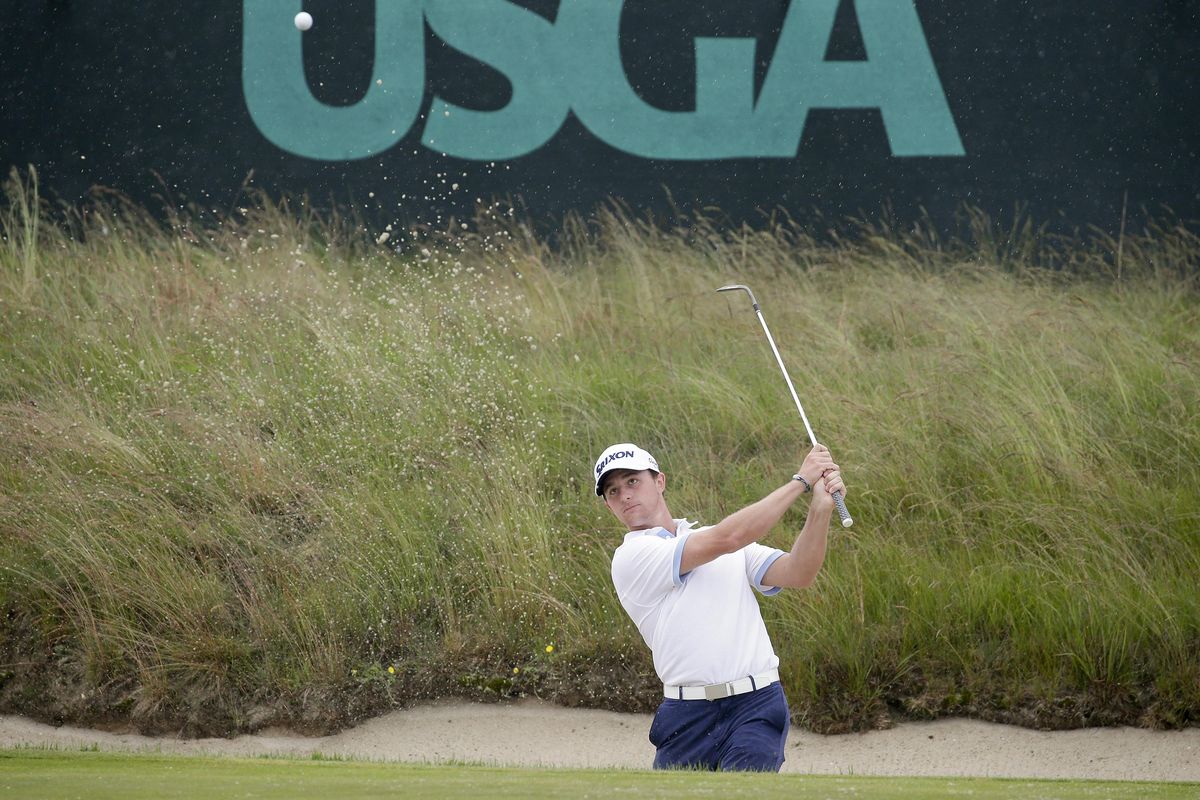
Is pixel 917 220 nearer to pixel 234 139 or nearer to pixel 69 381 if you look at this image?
pixel 234 139

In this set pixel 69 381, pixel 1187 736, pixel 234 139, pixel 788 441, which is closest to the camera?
pixel 1187 736

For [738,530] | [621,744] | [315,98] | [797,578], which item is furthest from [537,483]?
[315,98]

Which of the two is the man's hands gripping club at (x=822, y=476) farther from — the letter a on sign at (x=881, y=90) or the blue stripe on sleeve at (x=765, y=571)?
the letter a on sign at (x=881, y=90)

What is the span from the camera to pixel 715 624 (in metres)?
4.17

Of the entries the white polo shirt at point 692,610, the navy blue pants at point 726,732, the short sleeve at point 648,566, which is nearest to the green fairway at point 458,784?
the navy blue pants at point 726,732

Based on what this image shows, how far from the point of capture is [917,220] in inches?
423

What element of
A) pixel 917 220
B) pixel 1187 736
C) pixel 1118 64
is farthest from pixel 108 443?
pixel 1118 64

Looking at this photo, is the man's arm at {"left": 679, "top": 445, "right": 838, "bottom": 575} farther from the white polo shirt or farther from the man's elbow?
the man's elbow

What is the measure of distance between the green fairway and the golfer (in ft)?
1.22

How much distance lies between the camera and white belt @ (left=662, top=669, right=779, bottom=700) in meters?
4.13

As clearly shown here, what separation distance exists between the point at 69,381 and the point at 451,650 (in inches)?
122

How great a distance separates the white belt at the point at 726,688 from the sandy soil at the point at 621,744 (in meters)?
1.79

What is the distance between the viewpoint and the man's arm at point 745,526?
13.0 ft

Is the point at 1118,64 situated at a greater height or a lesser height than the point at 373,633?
greater
